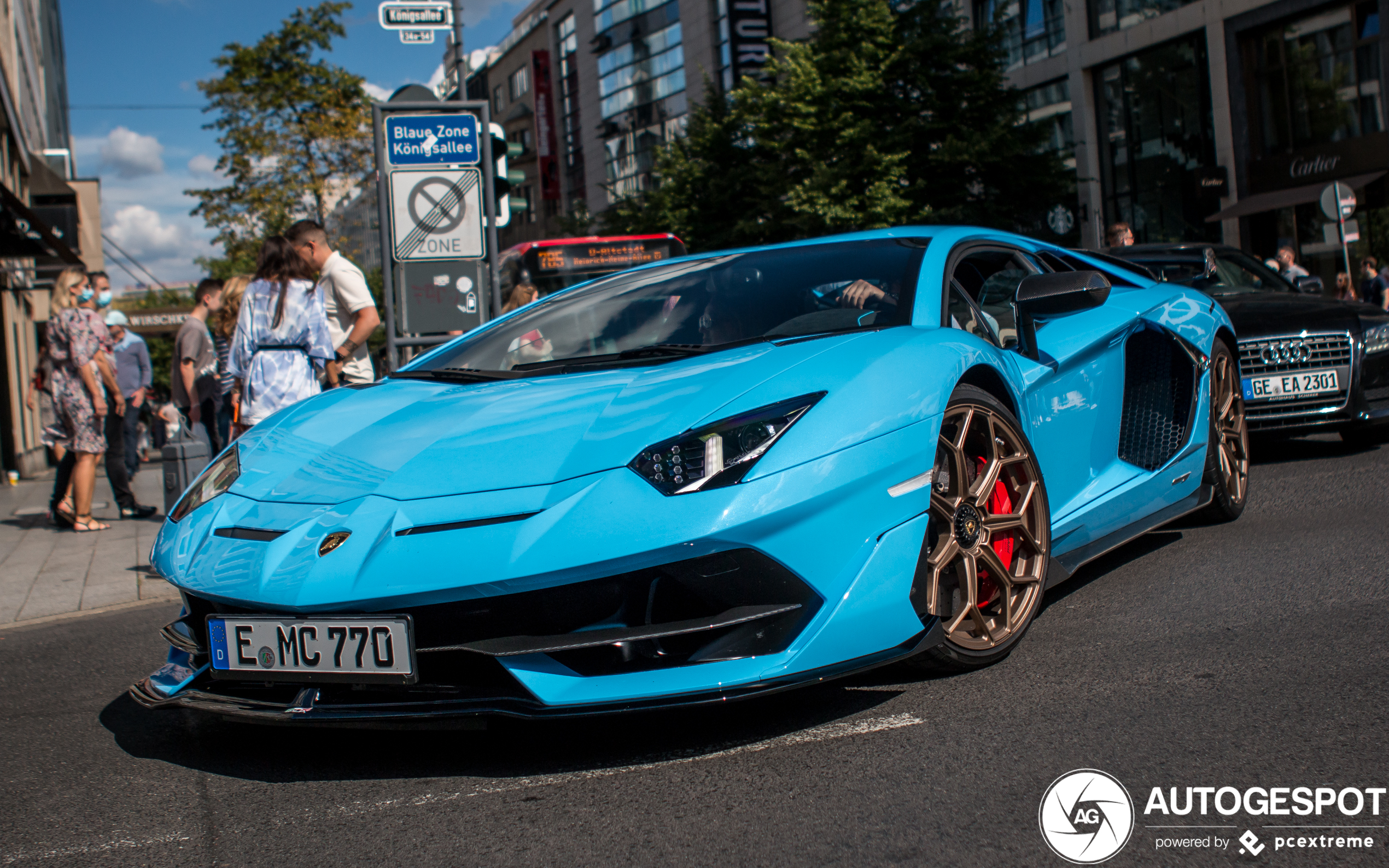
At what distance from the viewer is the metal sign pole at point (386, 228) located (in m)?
7.59

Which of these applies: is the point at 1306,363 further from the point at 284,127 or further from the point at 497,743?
the point at 284,127

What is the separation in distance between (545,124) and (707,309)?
61699mm

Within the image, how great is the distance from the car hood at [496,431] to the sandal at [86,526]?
232 inches

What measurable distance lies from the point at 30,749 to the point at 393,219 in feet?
17.0

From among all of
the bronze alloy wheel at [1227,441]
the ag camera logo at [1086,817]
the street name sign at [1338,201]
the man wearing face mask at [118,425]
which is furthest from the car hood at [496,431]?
the street name sign at [1338,201]

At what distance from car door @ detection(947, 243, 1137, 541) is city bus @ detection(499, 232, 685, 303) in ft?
45.9

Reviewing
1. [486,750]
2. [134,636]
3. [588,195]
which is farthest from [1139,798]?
[588,195]

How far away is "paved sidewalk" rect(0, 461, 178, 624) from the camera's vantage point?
18.3 feet

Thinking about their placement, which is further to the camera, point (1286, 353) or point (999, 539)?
point (1286, 353)

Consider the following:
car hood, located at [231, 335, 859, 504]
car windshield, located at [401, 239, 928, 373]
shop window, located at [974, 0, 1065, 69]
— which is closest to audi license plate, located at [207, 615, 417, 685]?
car hood, located at [231, 335, 859, 504]

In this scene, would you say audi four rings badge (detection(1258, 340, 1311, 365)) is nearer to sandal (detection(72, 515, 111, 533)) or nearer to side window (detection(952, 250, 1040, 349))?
side window (detection(952, 250, 1040, 349))

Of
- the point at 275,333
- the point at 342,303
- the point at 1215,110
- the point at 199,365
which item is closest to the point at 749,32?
the point at 1215,110

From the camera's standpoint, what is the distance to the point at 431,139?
7781mm

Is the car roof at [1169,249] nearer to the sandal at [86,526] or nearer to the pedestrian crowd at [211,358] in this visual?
the pedestrian crowd at [211,358]
